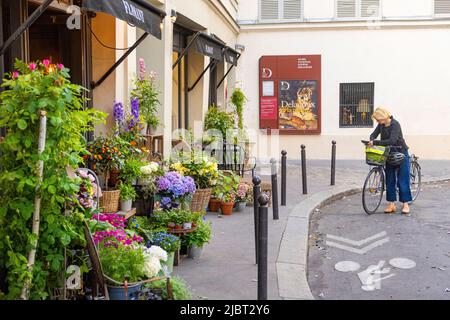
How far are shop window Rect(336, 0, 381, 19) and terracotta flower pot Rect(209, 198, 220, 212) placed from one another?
11070 millimetres

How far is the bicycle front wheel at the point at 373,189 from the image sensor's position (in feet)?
30.8

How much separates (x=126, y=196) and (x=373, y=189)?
4821 mm

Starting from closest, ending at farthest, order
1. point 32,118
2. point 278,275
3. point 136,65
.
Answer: point 32,118 → point 278,275 → point 136,65

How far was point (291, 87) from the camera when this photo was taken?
18312 mm

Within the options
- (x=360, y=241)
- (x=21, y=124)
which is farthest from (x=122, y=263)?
(x=360, y=241)

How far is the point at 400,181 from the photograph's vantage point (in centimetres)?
931

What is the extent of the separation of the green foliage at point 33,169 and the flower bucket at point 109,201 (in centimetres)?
204

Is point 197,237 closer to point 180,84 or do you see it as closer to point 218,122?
point 180,84

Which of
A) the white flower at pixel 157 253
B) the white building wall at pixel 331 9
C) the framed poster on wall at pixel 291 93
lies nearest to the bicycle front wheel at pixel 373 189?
the white flower at pixel 157 253

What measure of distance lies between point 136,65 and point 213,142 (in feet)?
11.9

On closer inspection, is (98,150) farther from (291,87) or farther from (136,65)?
(291,87)

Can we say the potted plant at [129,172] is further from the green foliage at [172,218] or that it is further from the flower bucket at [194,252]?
the flower bucket at [194,252]

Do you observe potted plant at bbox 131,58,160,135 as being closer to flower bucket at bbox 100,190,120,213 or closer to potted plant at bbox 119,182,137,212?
potted plant at bbox 119,182,137,212
